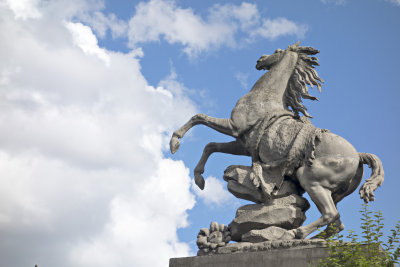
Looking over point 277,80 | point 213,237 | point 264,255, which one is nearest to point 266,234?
point 264,255

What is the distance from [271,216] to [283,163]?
2.83ft

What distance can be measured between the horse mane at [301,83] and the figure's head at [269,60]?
387 millimetres

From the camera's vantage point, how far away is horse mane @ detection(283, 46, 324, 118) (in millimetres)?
9805

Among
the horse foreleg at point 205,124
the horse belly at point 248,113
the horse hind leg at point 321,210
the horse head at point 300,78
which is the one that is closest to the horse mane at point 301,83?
the horse head at point 300,78

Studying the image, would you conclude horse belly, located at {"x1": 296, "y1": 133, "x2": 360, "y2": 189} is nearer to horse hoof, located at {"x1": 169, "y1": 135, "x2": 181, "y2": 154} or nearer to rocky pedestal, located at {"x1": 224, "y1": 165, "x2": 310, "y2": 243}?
rocky pedestal, located at {"x1": 224, "y1": 165, "x2": 310, "y2": 243}

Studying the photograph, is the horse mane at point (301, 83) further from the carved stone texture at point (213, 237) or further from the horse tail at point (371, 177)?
the carved stone texture at point (213, 237)

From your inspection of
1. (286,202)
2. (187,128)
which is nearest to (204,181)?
(187,128)

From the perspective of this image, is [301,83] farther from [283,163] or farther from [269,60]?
[283,163]

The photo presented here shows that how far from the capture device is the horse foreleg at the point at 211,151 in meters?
9.83

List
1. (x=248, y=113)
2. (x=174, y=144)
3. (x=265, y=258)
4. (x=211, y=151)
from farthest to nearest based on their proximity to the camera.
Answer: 1. (x=211, y=151)
2. (x=174, y=144)
3. (x=248, y=113)
4. (x=265, y=258)

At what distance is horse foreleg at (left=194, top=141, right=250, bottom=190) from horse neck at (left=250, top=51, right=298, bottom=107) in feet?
3.20

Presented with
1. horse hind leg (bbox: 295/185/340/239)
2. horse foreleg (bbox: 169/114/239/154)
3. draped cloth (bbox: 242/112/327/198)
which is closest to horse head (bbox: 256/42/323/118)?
draped cloth (bbox: 242/112/327/198)

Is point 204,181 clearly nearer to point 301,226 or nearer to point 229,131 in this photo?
point 229,131

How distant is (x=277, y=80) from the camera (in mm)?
9852
